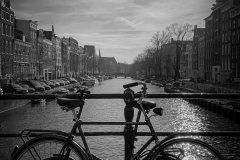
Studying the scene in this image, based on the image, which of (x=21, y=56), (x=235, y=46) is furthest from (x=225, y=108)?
(x=21, y=56)

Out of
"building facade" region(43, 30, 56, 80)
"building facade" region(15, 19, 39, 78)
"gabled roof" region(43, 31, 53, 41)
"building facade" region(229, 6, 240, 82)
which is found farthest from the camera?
"gabled roof" region(43, 31, 53, 41)

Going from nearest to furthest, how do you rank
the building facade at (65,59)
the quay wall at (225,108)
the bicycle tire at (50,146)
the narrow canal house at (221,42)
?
1. the bicycle tire at (50,146)
2. the quay wall at (225,108)
3. the narrow canal house at (221,42)
4. the building facade at (65,59)

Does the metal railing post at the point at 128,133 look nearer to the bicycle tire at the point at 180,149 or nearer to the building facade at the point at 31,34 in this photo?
the bicycle tire at the point at 180,149

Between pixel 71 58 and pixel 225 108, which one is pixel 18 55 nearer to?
pixel 225 108

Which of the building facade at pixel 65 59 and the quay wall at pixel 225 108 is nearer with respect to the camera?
the quay wall at pixel 225 108

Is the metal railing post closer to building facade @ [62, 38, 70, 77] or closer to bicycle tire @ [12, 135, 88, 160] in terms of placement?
bicycle tire @ [12, 135, 88, 160]

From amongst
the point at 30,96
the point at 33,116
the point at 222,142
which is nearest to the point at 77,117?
the point at 30,96

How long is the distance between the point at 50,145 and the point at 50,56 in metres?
95.8

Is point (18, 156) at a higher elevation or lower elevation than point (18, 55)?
lower

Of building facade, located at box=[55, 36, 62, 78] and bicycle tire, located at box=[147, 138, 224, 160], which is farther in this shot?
building facade, located at box=[55, 36, 62, 78]

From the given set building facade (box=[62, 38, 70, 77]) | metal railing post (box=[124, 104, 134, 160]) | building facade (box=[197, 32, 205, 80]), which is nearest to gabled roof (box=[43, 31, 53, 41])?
building facade (box=[62, 38, 70, 77])

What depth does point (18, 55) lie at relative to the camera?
65.4 m

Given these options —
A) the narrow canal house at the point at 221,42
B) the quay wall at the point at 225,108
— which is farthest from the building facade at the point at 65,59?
the quay wall at the point at 225,108

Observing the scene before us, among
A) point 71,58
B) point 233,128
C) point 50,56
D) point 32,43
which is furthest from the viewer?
point 71,58
